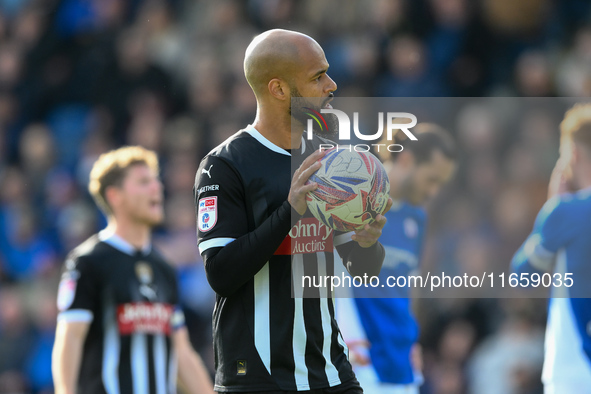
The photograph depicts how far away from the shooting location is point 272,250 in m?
2.87

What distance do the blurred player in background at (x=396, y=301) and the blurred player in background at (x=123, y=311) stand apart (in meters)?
1.15

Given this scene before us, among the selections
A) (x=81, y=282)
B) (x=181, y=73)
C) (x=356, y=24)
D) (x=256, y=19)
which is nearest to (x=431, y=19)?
(x=356, y=24)

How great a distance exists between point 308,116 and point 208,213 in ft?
1.88

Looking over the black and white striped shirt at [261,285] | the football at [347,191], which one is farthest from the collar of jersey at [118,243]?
the football at [347,191]

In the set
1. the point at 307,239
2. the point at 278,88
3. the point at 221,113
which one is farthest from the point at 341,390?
the point at 221,113

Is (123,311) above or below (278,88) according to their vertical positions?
below

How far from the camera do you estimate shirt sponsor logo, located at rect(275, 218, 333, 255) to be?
10.0 ft

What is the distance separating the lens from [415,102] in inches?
333

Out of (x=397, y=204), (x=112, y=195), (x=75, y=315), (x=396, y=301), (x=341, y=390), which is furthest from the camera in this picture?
(x=112, y=195)

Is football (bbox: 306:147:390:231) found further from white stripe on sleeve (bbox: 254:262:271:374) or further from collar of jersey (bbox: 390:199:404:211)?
collar of jersey (bbox: 390:199:404:211)

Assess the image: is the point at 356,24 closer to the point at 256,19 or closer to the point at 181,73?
the point at 256,19

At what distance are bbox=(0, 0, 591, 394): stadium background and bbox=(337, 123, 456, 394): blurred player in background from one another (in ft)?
3.53

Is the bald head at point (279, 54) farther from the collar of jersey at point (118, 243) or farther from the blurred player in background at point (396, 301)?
the collar of jersey at point (118, 243)

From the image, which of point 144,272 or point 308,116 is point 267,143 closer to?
point 308,116
